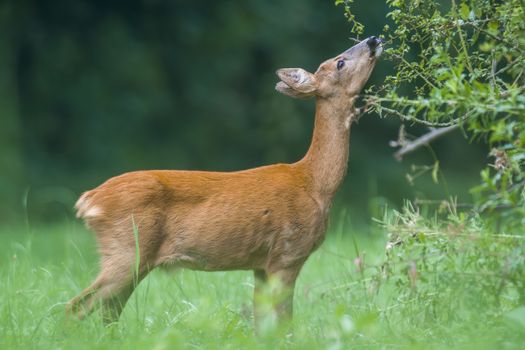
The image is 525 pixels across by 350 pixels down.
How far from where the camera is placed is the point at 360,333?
481 cm

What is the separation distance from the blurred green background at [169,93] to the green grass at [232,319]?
8862 millimetres

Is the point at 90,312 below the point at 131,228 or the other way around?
below

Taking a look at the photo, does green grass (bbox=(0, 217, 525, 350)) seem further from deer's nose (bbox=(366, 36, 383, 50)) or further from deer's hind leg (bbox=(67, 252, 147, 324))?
deer's nose (bbox=(366, 36, 383, 50))

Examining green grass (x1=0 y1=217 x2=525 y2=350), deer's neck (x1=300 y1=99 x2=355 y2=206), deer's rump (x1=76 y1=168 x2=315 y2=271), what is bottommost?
green grass (x1=0 y1=217 x2=525 y2=350)

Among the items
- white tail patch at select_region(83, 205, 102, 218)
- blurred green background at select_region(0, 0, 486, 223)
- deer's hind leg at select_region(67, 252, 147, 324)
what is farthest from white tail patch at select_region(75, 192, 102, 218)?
blurred green background at select_region(0, 0, 486, 223)

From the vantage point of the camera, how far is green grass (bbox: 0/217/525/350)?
4316mm

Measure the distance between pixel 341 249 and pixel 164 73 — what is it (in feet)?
31.2

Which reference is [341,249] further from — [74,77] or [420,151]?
[420,151]

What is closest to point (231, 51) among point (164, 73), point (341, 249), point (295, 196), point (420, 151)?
point (164, 73)

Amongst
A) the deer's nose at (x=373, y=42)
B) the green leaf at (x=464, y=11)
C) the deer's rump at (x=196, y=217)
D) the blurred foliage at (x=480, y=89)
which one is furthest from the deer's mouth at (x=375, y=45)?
the green leaf at (x=464, y=11)

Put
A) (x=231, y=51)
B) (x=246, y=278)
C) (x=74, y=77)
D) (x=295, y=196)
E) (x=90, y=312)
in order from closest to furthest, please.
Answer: (x=90, y=312)
(x=295, y=196)
(x=246, y=278)
(x=74, y=77)
(x=231, y=51)

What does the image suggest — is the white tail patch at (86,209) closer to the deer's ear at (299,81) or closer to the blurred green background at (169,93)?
the deer's ear at (299,81)

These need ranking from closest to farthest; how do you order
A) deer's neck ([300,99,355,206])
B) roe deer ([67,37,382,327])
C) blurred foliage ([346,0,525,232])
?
blurred foliage ([346,0,525,232]) < roe deer ([67,37,382,327]) < deer's neck ([300,99,355,206])

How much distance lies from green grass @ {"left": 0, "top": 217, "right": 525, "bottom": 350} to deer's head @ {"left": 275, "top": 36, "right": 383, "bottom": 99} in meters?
1.01
